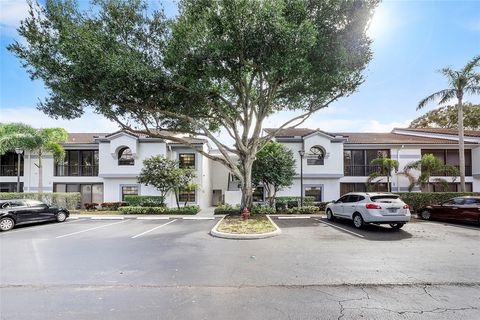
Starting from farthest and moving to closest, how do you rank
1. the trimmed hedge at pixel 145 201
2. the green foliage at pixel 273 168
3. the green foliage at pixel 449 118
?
1. the green foliage at pixel 449 118
2. the trimmed hedge at pixel 145 201
3. the green foliage at pixel 273 168

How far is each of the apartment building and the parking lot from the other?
12738mm

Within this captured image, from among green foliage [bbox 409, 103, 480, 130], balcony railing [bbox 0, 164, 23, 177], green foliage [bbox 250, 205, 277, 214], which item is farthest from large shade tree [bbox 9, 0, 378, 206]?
green foliage [bbox 409, 103, 480, 130]

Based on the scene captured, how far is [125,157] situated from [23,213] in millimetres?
10478

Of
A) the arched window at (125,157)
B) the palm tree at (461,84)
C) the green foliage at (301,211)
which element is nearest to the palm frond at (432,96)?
the palm tree at (461,84)

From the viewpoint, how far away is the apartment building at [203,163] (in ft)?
74.8

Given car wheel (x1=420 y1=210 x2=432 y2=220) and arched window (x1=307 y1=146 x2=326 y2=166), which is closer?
car wheel (x1=420 y1=210 x2=432 y2=220)

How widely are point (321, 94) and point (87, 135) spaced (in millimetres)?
24523

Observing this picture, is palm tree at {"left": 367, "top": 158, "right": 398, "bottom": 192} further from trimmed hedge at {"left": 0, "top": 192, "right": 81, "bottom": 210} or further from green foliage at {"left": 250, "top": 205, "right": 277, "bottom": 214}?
trimmed hedge at {"left": 0, "top": 192, "right": 81, "bottom": 210}

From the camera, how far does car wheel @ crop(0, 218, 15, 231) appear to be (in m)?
12.6

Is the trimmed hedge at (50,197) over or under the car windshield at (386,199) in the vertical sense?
under

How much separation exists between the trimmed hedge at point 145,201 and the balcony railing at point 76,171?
19.4 feet

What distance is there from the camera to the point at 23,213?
44.1 ft

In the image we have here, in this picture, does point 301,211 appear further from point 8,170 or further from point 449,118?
point 449,118

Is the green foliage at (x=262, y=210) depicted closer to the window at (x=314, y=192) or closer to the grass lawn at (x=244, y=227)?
the grass lawn at (x=244, y=227)
